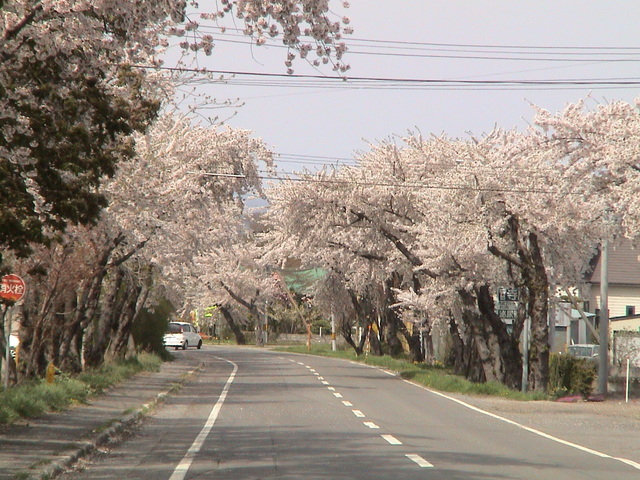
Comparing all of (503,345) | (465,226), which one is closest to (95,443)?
(465,226)

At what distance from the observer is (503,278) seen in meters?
32.6

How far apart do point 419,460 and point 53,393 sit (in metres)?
9.24

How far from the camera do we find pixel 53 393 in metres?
18.6

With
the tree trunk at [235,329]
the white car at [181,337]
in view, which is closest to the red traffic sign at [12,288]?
the white car at [181,337]

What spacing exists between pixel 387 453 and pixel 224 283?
67252 millimetres

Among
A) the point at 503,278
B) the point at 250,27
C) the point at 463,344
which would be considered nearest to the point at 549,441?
the point at 250,27

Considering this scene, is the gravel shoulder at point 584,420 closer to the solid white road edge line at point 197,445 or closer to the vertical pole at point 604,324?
the vertical pole at point 604,324

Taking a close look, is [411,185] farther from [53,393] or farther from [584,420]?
[53,393]

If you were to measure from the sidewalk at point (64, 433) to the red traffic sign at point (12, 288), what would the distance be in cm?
218

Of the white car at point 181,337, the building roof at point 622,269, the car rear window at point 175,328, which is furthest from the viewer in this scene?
the car rear window at point 175,328

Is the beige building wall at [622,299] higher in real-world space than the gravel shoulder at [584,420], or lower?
higher

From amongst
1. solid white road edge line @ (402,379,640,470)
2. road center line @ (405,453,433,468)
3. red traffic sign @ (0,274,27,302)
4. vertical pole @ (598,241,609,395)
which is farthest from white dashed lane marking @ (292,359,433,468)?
vertical pole @ (598,241,609,395)

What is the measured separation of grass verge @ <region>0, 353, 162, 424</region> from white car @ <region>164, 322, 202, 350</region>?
116 feet

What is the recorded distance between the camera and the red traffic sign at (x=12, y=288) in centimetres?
1695
